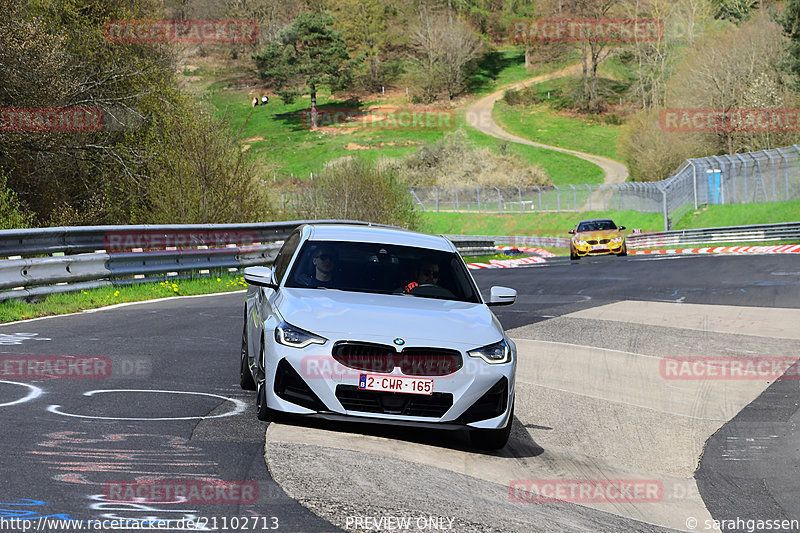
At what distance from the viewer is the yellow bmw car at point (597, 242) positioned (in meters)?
37.8

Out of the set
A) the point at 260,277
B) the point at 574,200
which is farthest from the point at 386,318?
the point at 574,200

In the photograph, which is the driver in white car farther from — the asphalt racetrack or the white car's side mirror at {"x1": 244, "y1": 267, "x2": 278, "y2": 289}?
the asphalt racetrack

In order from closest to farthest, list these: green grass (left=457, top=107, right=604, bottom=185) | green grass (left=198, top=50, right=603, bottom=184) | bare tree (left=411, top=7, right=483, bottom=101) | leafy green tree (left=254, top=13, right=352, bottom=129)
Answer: green grass (left=457, top=107, right=604, bottom=185) → green grass (left=198, top=50, right=603, bottom=184) → leafy green tree (left=254, top=13, right=352, bottom=129) → bare tree (left=411, top=7, right=483, bottom=101)

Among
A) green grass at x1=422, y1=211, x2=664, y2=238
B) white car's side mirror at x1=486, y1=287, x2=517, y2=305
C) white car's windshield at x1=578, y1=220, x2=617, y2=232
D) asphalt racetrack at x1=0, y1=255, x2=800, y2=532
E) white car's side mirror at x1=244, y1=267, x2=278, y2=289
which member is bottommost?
green grass at x1=422, y1=211, x2=664, y2=238

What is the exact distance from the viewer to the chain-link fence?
49188 mm

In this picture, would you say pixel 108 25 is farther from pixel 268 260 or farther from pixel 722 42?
pixel 722 42

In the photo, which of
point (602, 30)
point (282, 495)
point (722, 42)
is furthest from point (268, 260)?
point (602, 30)

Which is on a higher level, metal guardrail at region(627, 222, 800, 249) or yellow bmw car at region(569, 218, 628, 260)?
yellow bmw car at region(569, 218, 628, 260)

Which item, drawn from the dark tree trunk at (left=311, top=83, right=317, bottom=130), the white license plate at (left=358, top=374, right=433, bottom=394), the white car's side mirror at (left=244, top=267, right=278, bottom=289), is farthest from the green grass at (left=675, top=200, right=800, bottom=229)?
the dark tree trunk at (left=311, top=83, right=317, bottom=130)

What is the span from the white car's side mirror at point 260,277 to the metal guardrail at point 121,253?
681cm

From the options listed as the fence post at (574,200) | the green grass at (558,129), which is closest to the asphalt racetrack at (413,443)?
the fence post at (574,200)

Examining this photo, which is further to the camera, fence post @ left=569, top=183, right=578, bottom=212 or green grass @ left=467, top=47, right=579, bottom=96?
green grass @ left=467, top=47, right=579, bottom=96

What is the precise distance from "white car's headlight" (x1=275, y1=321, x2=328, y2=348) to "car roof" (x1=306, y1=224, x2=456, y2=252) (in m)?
1.61

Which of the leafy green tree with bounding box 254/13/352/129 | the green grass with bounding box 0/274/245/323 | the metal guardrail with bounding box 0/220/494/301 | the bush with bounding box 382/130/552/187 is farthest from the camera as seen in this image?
the leafy green tree with bounding box 254/13/352/129
